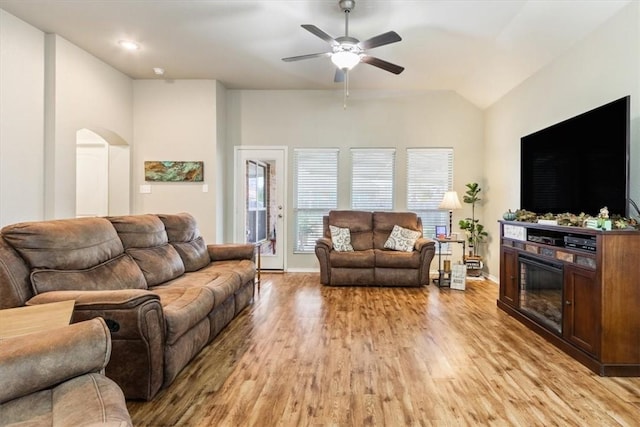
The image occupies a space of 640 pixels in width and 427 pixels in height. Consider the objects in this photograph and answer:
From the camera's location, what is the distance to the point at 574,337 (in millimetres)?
2691

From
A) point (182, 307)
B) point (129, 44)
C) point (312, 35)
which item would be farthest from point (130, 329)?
point (129, 44)

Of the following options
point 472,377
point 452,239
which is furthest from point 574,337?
point 452,239

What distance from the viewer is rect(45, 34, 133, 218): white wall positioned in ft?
13.1

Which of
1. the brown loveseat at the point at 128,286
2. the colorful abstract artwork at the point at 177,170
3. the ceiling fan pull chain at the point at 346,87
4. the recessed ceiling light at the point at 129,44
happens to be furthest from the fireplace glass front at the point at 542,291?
the recessed ceiling light at the point at 129,44

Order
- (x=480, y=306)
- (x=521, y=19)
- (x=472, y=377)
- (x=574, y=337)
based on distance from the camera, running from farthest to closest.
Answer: (x=480, y=306)
(x=521, y=19)
(x=574, y=337)
(x=472, y=377)

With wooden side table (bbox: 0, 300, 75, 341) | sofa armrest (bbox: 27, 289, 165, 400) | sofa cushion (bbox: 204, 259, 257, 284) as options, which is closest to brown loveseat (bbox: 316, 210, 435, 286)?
sofa cushion (bbox: 204, 259, 257, 284)

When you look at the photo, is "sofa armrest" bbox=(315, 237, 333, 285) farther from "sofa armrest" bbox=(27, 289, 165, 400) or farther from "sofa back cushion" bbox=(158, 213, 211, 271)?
"sofa armrest" bbox=(27, 289, 165, 400)

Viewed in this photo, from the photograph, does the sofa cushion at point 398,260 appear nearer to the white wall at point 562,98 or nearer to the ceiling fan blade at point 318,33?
the white wall at point 562,98

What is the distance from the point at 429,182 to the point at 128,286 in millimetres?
4864

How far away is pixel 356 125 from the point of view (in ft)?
19.7

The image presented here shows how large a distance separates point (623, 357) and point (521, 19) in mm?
3144

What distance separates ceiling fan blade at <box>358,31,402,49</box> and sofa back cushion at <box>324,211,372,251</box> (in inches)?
112

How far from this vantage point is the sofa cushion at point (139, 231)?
3.00m

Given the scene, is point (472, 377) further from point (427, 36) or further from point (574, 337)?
point (427, 36)
